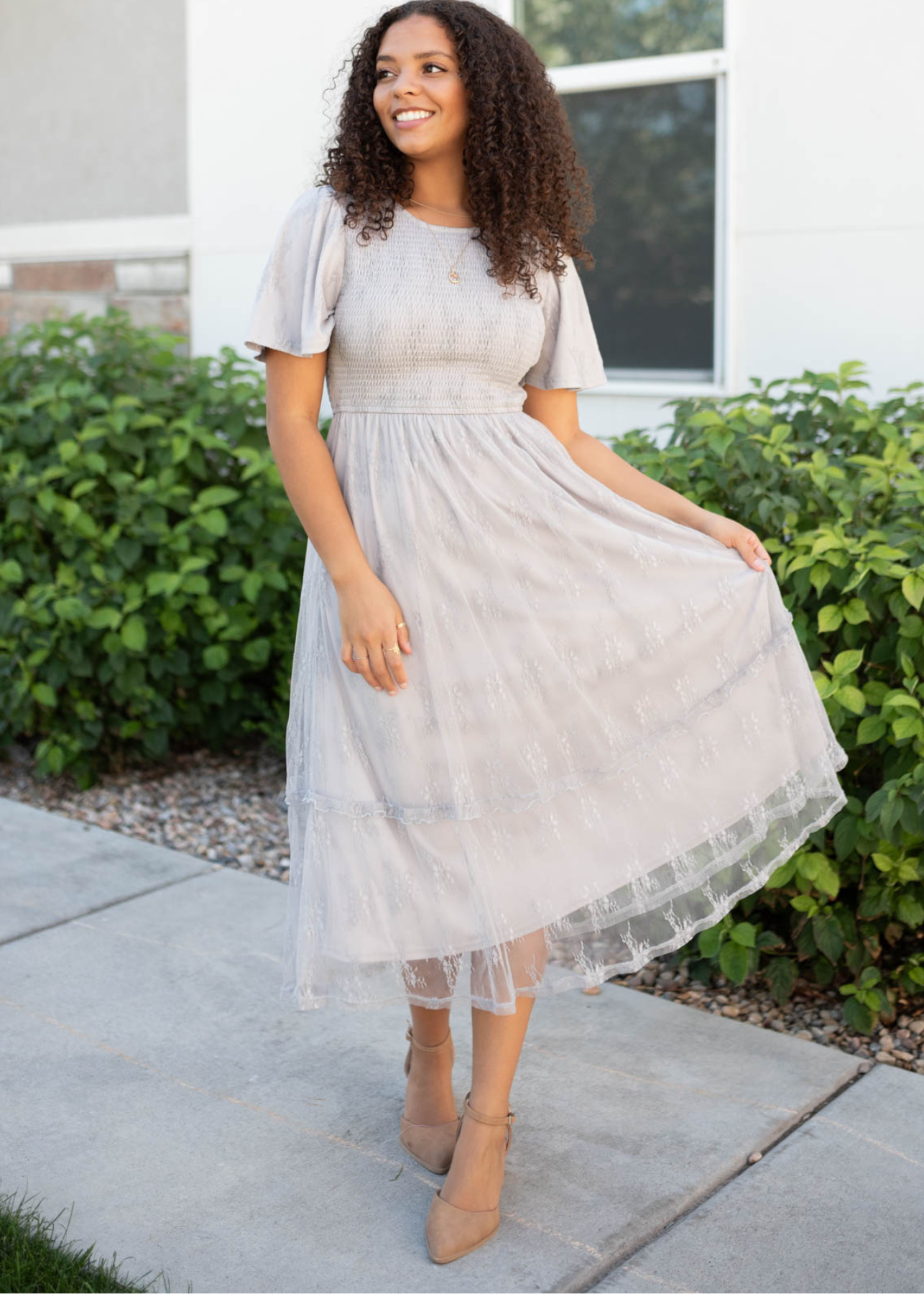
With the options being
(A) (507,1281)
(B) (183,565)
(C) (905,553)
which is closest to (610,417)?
(B) (183,565)

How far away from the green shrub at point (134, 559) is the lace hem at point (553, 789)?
2.13 meters

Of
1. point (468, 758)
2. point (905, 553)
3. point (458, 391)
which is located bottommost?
point (468, 758)

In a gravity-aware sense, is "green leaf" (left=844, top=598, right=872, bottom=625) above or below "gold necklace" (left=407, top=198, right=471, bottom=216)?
below

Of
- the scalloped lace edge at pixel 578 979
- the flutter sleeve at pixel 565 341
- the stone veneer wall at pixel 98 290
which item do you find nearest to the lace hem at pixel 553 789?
the scalloped lace edge at pixel 578 979

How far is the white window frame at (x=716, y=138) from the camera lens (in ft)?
13.4

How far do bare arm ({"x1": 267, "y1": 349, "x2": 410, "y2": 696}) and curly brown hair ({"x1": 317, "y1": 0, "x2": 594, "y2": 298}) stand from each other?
0.24m

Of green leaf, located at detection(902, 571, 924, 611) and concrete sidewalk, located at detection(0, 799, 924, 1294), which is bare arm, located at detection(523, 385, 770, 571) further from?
concrete sidewalk, located at detection(0, 799, 924, 1294)

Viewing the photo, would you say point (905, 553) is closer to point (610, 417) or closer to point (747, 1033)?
point (747, 1033)

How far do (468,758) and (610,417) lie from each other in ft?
8.34

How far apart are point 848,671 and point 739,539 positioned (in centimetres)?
58

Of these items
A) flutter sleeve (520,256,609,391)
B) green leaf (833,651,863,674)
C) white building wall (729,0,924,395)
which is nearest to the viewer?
flutter sleeve (520,256,609,391)

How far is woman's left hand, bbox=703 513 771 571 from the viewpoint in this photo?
2346 millimetres

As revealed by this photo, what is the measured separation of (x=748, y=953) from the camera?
2.97 m

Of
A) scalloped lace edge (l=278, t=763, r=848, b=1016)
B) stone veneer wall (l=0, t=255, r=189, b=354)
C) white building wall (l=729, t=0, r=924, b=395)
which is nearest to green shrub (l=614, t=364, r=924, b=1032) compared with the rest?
scalloped lace edge (l=278, t=763, r=848, b=1016)
